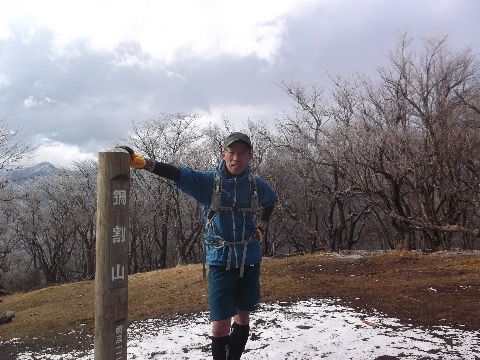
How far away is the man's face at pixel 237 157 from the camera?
9.95 feet

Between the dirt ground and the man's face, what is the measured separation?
3.43 metres

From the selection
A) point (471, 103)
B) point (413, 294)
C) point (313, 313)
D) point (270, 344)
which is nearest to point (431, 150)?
point (471, 103)

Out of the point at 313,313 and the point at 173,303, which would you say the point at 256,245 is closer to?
the point at 313,313

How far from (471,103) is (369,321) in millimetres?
12413

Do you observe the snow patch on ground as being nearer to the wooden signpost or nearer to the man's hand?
the wooden signpost

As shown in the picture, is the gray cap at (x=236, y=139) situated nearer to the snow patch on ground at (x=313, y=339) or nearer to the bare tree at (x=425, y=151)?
the snow patch on ground at (x=313, y=339)

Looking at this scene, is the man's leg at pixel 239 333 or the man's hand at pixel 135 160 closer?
the man's hand at pixel 135 160

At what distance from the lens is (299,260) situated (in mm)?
11461

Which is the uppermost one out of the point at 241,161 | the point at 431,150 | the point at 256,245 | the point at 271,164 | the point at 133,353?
the point at 271,164

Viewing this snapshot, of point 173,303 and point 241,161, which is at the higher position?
point 241,161

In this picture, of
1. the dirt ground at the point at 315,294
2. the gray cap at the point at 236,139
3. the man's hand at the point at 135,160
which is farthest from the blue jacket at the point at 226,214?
the dirt ground at the point at 315,294

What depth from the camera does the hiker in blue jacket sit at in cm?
291

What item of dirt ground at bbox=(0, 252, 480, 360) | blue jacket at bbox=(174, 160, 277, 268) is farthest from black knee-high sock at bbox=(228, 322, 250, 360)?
dirt ground at bbox=(0, 252, 480, 360)

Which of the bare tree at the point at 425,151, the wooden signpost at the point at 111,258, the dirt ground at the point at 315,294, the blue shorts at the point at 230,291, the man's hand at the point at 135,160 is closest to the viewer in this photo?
the wooden signpost at the point at 111,258
